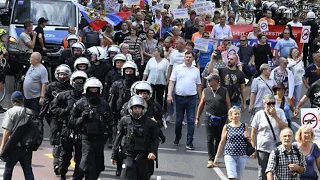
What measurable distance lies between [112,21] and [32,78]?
6.52m

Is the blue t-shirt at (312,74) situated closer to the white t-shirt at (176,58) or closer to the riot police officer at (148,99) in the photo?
the white t-shirt at (176,58)

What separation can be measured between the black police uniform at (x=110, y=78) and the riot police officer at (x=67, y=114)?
2327 millimetres

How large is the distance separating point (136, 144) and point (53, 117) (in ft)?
7.42

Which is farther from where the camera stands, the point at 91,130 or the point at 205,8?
the point at 205,8

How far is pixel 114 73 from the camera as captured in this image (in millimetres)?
15438

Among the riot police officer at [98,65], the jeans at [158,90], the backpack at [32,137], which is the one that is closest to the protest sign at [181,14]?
the jeans at [158,90]

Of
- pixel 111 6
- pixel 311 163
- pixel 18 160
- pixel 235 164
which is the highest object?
pixel 111 6

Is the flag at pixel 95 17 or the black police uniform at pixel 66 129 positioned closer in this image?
the black police uniform at pixel 66 129

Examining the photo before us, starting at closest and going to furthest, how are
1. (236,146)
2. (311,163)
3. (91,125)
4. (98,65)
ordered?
(311,163) → (91,125) → (236,146) → (98,65)

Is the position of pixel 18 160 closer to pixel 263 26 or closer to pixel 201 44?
pixel 201 44

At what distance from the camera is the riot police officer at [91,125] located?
12.0 metres

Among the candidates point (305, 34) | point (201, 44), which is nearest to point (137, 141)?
point (201, 44)

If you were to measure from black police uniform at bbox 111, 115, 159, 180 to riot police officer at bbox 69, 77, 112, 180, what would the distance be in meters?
0.54

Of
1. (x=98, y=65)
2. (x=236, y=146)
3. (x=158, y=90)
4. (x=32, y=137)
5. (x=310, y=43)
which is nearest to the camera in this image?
(x=32, y=137)
